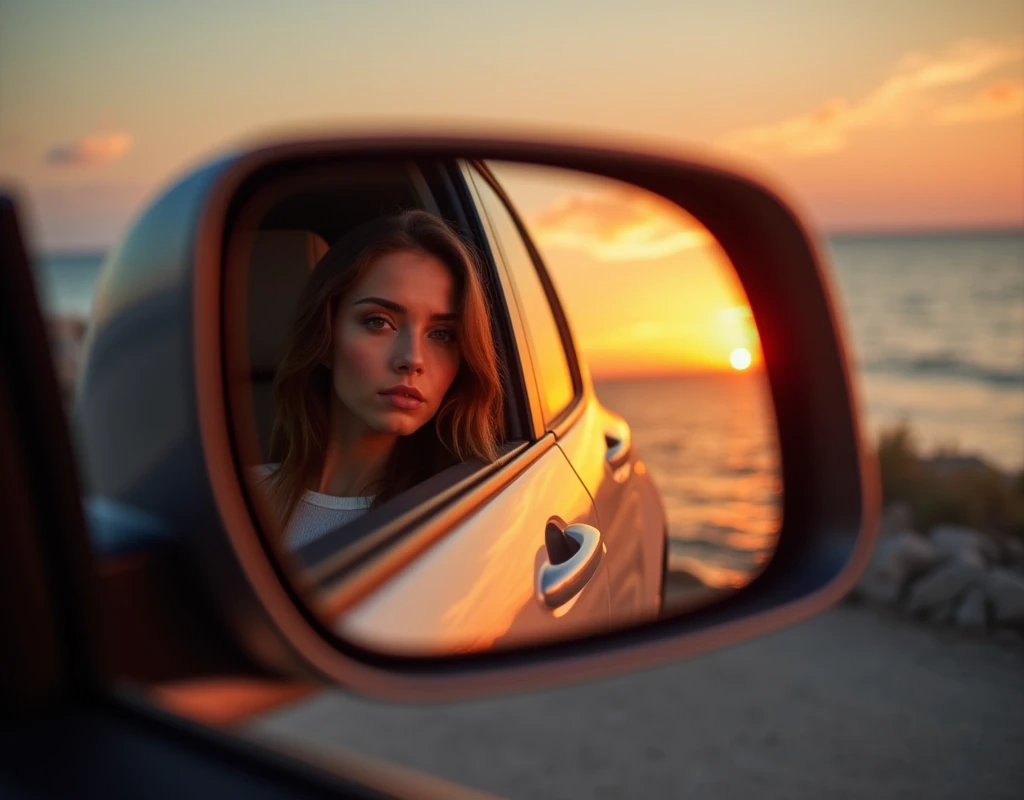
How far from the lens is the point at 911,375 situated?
35281 millimetres

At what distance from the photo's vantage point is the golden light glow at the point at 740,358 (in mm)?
2248

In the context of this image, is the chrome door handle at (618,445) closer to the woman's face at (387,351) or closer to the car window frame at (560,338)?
the car window frame at (560,338)

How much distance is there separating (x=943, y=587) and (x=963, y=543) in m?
1.74

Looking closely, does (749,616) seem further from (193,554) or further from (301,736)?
(301,736)

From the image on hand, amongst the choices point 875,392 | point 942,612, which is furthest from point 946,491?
point 875,392

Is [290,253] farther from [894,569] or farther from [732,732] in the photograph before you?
[894,569]

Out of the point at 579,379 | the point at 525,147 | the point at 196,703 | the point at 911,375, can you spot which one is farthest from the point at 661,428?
the point at 911,375

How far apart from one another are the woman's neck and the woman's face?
11mm

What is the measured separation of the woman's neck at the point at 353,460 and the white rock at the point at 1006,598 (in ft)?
28.1

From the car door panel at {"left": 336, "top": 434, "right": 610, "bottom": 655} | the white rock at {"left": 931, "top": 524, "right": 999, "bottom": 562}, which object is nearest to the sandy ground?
the white rock at {"left": 931, "top": 524, "right": 999, "bottom": 562}

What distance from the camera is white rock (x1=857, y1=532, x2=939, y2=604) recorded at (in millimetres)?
9492

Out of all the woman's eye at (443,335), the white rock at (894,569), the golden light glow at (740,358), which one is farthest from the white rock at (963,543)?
the woman's eye at (443,335)

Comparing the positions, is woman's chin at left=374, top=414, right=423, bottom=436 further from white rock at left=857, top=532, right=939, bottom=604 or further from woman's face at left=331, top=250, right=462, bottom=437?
white rock at left=857, top=532, right=939, bottom=604

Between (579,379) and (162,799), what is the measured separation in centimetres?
113
